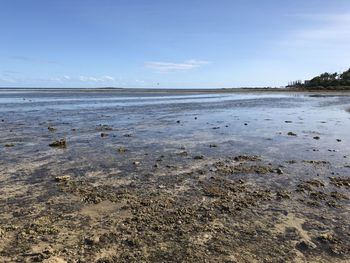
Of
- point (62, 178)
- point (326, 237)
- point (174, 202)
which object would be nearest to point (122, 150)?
point (62, 178)

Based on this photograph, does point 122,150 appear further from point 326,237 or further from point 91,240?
point 326,237

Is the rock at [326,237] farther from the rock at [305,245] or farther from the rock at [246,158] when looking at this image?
the rock at [246,158]

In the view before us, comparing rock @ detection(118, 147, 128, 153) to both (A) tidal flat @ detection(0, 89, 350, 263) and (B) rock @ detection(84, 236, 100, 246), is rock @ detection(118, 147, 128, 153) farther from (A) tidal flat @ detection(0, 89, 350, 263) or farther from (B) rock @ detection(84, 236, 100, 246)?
(B) rock @ detection(84, 236, 100, 246)

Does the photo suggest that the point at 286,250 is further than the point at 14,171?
No

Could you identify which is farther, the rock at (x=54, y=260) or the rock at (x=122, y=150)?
the rock at (x=122, y=150)

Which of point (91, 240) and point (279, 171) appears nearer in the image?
point (91, 240)

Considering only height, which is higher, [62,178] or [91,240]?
[62,178]

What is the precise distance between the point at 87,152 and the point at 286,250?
971 centimetres

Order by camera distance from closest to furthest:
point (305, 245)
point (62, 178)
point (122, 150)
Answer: point (305, 245), point (62, 178), point (122, 150)

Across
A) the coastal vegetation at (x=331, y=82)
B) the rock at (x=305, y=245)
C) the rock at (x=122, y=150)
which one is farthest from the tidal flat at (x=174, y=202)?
the coastal vegetation at (x=331, y=82)

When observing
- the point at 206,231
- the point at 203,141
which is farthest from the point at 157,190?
the point at 203,141

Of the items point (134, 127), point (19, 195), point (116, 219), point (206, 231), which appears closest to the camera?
point (206, 231)

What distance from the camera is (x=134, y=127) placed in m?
22.7

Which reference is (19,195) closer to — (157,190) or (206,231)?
(157,190)
